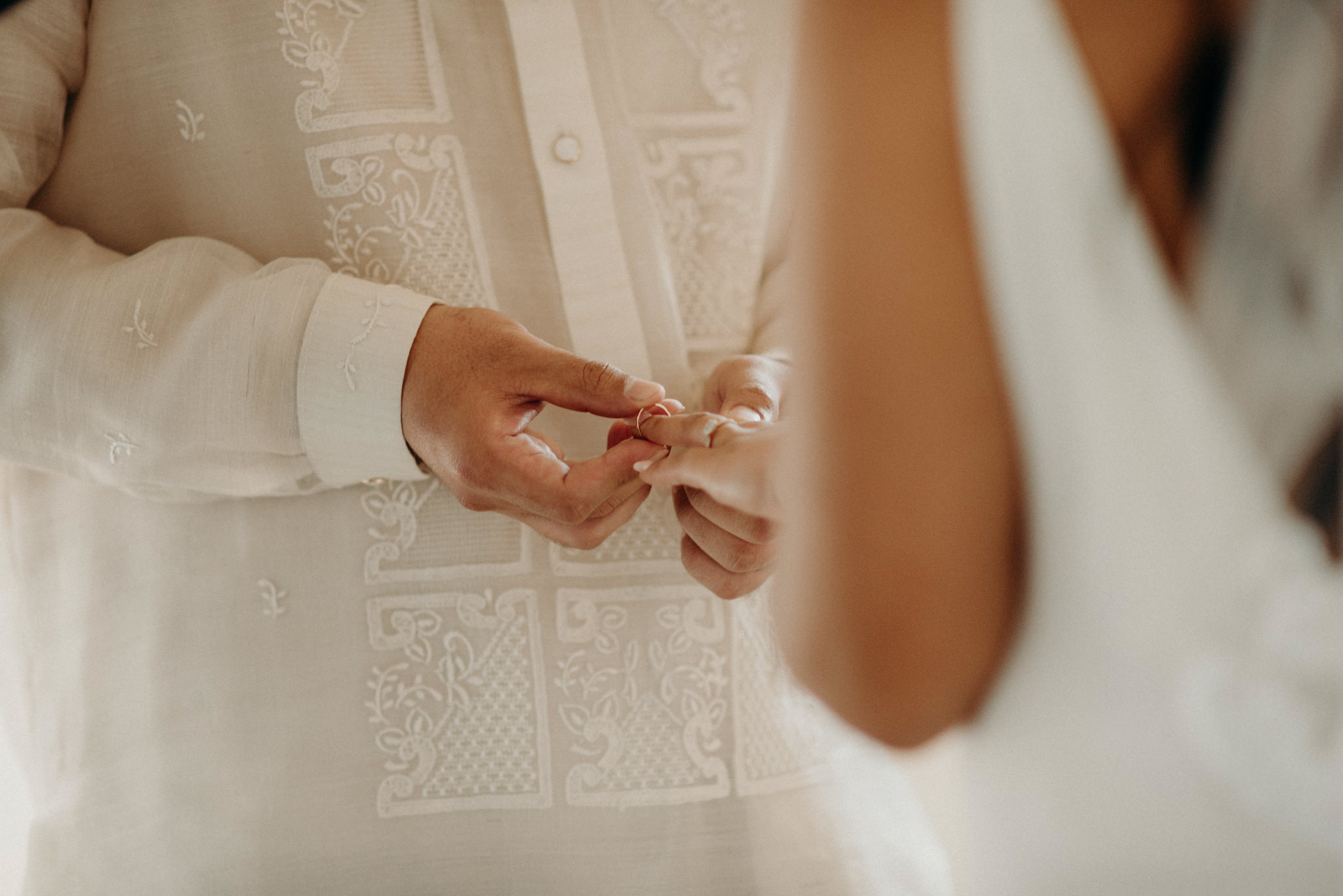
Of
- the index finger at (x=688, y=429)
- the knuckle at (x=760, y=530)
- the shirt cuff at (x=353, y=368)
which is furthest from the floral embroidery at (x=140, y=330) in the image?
the knuckle at (x=760, y=530)

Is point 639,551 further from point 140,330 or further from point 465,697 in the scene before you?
point 140,330

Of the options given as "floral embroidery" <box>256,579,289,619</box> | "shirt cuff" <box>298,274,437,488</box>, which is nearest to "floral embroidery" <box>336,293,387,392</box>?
"shirt cuff" <box>298,274,437,488</box>

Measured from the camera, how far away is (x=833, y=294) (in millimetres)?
300

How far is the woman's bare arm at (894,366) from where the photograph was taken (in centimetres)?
29

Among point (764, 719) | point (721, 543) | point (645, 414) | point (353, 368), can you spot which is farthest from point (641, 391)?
point (764, 719)

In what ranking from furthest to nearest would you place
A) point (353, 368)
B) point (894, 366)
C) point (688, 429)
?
1. point (353, 368)
2. point (688, 429)
3. point (894, 366)

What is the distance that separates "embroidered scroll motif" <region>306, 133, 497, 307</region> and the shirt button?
3.7 inches

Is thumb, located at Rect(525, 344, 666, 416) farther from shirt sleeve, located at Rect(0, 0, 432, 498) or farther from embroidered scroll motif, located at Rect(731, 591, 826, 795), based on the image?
embroidered scroll motif, located at Rect(731, 591, 826, 795)

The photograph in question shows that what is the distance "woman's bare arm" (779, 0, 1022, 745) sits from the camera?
288 millimetres

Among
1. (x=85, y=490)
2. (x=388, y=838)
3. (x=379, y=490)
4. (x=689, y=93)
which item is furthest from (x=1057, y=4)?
(x=85, y=490)

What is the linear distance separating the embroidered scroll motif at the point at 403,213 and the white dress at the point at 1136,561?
1.86ft

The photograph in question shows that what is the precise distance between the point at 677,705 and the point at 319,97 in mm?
677

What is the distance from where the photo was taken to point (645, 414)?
0.67 m

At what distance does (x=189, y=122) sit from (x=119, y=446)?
32 cm
